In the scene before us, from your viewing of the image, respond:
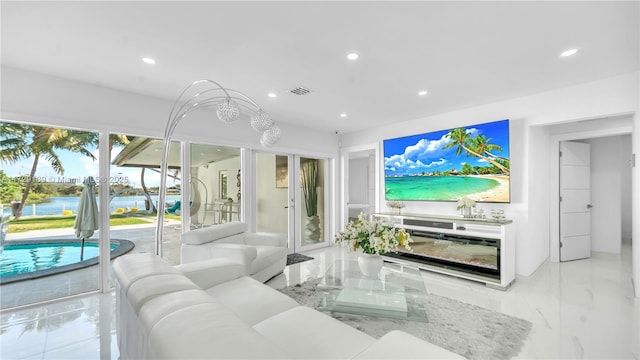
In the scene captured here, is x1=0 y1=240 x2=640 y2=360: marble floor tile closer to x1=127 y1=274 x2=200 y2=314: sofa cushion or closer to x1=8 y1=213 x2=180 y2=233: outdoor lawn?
x1=8 y1=213 x2=180 y2=233: outdoor lawn

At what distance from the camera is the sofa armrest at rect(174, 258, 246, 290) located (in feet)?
7.13

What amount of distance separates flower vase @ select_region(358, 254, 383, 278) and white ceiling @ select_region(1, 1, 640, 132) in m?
1.92

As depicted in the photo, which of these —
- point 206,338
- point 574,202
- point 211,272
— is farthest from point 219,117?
point 574,202

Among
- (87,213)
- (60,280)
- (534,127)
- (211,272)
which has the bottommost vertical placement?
(60,280)

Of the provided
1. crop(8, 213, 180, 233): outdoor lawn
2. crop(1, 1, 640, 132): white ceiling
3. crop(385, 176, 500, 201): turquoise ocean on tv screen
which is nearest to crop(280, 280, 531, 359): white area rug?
crop(385, 176, 500, 201): turquoise ocean on tv screen

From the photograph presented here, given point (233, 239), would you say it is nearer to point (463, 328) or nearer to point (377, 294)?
point (377, 294)

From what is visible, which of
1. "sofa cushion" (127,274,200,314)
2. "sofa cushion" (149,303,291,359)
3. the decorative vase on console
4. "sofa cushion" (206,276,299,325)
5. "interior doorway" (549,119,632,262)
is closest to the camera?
"sofa cushion" (149,303,291,359)

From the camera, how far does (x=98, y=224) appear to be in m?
3.36

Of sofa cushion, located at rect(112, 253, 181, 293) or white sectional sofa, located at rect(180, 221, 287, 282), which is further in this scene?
white sectional sofa, located at rect(180, 221, 287, 282)

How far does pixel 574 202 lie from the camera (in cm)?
468

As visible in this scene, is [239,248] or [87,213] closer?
[239,248]

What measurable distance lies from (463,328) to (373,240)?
41.4 inches

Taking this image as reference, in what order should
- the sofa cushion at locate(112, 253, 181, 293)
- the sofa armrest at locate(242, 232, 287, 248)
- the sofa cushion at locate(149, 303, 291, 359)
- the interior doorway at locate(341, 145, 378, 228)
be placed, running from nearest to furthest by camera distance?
1. the sofa cushion at locate(149, 303, 291, 359)
2. the sofa cushion at locate(112, 253, 181, 293)
3. the sofa armrest at locate(242, 232, 287, 248)
4. the interior doorway at locate(341, 145, 378, 228)

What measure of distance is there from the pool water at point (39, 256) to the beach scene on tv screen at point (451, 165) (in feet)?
14.6
